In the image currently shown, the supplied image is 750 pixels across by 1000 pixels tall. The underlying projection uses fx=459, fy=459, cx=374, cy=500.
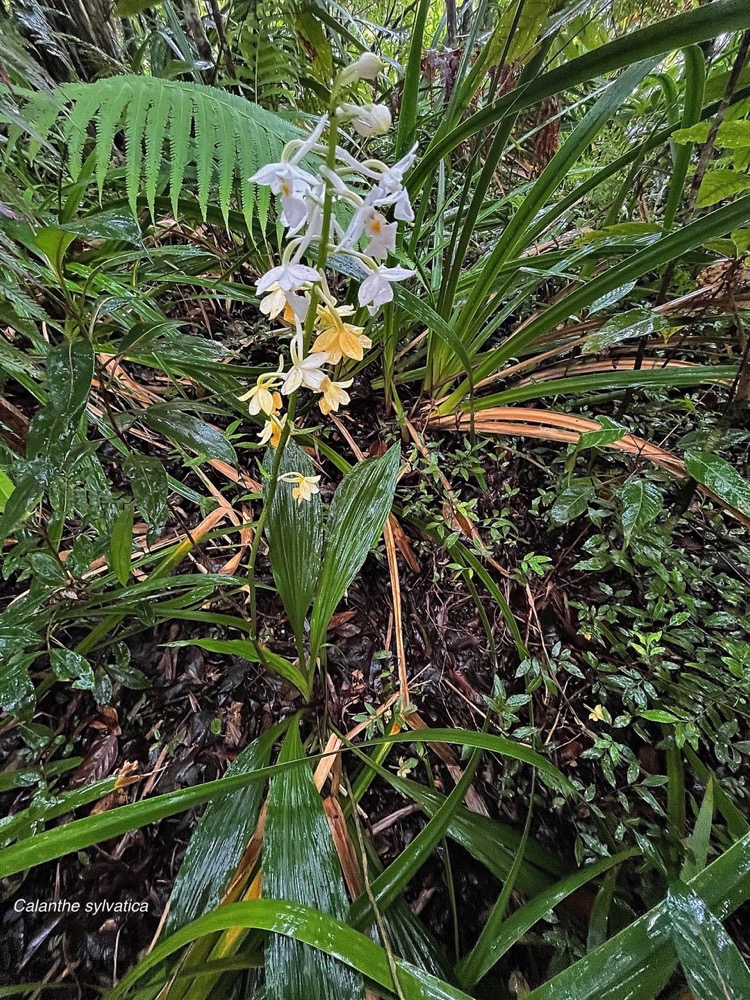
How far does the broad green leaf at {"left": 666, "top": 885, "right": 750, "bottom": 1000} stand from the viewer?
1.34ft

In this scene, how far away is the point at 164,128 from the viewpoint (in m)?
0.78

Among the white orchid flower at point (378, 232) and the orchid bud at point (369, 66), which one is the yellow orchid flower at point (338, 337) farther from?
the orchid bud at point (369, 66)

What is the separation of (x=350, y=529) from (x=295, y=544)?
4.4 inches

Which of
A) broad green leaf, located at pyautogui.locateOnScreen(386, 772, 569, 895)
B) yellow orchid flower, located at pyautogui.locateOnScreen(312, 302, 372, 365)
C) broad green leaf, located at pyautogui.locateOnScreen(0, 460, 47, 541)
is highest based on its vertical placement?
yellow orchid flower, located at pyautogui.locateOnScreen(312, 302, 372, 365)

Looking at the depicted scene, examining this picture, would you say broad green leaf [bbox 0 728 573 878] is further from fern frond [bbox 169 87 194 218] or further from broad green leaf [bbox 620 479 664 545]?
fern frond [bbox 169 87 194 218]

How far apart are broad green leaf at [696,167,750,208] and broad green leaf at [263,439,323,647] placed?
714 millimetres

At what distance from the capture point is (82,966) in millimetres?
626

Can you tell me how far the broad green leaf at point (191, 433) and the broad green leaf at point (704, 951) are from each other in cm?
69

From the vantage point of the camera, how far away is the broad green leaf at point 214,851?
0.57m

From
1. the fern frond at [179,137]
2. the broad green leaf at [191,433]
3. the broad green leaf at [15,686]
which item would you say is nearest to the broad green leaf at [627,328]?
the broad green leaf at [191,433]

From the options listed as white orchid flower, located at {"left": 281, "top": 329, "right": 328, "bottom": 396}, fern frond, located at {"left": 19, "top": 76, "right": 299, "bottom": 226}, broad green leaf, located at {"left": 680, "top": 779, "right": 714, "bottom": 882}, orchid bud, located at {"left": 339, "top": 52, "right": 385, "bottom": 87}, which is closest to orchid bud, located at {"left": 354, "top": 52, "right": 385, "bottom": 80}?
orchid bud, located at {"left": 339, "top": 52, "right": 385, "bottom": 87}

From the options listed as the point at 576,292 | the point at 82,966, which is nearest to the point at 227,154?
the point at 576,292

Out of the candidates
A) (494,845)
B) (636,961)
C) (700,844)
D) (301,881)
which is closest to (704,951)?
(636,961)

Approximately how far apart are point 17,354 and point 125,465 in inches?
→ 7.9
